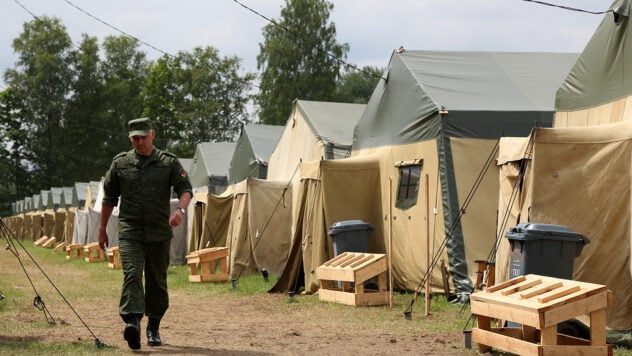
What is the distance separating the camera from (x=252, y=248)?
2020 cm

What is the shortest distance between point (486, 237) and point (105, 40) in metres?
63.1

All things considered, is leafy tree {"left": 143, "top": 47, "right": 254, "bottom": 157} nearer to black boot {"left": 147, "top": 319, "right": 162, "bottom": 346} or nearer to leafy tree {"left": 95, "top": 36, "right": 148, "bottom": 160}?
leafy tree {"left": 95, "top": 36, "right": 148, "bottom": 160}

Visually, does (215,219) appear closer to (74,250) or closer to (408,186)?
(408,186)

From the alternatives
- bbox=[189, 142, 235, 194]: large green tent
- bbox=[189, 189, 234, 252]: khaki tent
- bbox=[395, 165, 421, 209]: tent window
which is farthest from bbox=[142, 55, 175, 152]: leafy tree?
bbox=[395, 165, 421, 209]: tent window

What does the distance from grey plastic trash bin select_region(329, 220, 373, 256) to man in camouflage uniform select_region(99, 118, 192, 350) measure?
634 cm

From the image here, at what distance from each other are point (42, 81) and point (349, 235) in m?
52.5

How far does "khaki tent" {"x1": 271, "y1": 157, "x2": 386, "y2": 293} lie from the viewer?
15.7 meters

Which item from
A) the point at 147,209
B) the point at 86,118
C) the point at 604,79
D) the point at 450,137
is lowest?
the point at 147,209

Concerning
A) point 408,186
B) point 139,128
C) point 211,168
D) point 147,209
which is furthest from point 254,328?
point 211,168

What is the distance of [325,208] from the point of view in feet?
51.4

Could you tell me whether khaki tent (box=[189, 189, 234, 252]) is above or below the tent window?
below

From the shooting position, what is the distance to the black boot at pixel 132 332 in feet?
26.1

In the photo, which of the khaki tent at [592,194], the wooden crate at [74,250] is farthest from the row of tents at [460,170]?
the wooden crate at [74,250]

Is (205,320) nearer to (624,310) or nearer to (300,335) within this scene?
(300,335)
